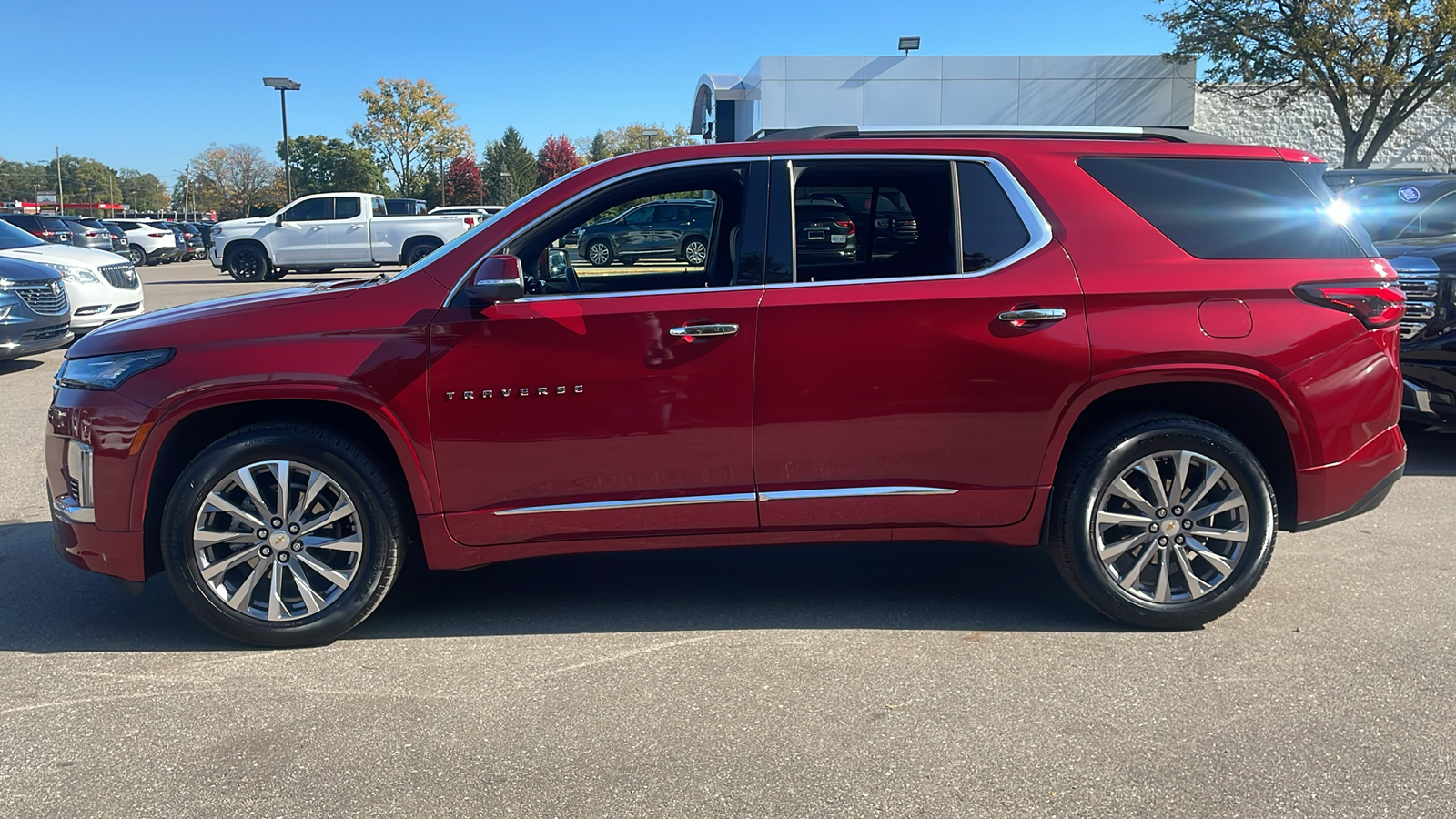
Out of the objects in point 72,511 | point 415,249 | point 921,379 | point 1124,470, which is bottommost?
point 72,511

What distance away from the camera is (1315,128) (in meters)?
36.9

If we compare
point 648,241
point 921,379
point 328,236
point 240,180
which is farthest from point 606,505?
point 240,180

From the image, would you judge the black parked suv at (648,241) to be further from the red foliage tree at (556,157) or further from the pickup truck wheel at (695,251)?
the red foliage tree at (556,157)

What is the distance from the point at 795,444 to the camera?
3.97 meters

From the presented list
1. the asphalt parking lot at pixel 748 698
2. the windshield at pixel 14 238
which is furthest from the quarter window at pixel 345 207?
the asphalt parking lot at pixel 748 698

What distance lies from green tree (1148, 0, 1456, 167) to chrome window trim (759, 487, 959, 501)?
28.8 metres

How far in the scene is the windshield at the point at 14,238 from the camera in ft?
43.4

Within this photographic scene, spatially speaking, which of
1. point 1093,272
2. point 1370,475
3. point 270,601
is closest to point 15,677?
point 270,601

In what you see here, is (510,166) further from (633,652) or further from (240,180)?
(633,652)

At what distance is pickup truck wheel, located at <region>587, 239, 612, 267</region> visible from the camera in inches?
177

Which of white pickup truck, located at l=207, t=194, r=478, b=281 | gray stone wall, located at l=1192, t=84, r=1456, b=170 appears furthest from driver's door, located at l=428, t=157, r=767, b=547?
gray stone wall, located at l=1192, t=84, r=1456, b=170

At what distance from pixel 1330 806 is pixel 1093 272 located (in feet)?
6.31

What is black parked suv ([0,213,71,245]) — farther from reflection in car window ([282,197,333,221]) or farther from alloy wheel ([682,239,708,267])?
alloy wheel ([682,239,708,267])

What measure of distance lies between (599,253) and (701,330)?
84 centimetres
